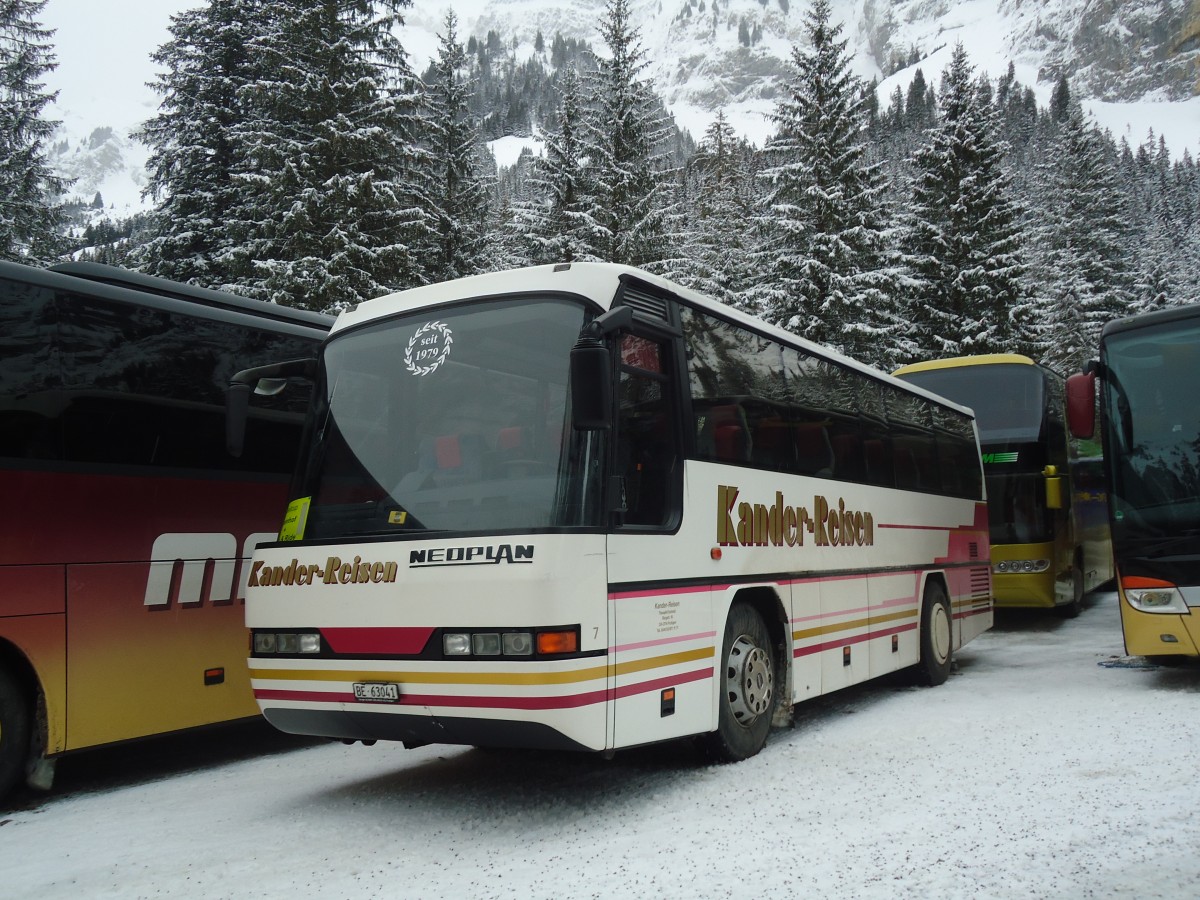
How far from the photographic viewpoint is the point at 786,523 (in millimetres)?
7793

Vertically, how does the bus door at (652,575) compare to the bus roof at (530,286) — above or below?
below

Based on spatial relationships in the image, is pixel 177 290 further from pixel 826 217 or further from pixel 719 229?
pixel 719 229

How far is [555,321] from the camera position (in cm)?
585

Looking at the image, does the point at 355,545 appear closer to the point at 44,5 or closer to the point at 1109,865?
the point at 1109,865

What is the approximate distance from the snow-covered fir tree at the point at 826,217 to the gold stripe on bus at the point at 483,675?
942 inches

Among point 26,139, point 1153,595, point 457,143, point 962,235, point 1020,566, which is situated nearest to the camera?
point 1153,595

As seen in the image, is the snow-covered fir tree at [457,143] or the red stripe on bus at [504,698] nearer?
the red stripe on bus at [504,698]

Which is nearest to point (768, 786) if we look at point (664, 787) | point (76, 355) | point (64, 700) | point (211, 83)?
point (664, 787)

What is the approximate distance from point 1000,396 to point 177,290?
41.3 ft

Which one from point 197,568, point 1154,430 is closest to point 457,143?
point 1154,430

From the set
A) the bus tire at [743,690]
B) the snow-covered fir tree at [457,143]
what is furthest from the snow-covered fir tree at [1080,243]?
the bus tire at [743,690]

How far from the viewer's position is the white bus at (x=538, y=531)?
5.26 meters

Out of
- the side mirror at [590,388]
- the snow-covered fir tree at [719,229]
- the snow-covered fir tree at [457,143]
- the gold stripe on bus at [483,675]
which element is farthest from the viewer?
the snow-covered fir tree at [457,143]

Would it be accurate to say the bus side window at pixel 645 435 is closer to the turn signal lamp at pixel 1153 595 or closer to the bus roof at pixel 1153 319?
the turn signal lamp at pixel 1153 595
